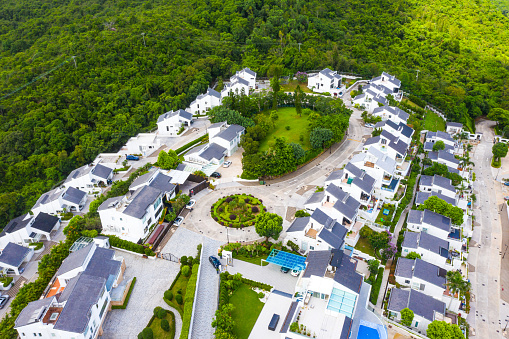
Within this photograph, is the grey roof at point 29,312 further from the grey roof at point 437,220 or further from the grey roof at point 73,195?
the grey roof at point 437,220

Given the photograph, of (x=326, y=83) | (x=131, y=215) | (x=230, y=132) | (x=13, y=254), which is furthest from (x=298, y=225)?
(x=326, y=83)

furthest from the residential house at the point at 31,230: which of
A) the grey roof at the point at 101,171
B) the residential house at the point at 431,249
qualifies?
the residential house at the point at 431,249

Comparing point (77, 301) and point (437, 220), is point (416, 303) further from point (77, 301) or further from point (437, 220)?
point (77, 301)

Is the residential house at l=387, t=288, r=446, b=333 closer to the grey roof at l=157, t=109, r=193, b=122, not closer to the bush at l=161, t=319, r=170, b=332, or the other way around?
the bush at l=161, t=319, r=170, b=332

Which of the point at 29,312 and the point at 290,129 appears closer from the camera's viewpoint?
the point at 29,312

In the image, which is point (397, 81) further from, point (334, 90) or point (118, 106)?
point (118, 106)
